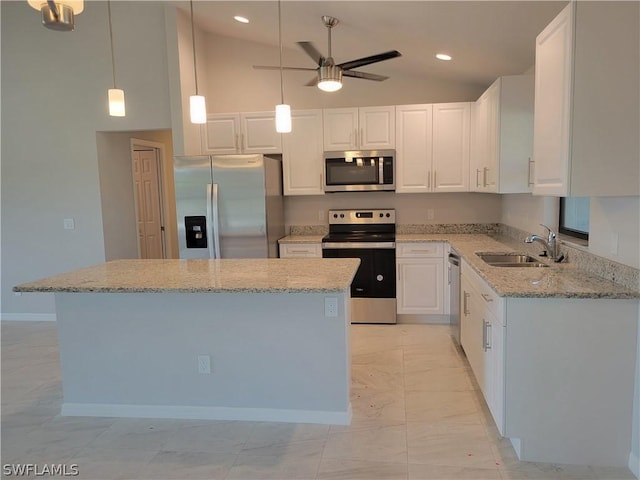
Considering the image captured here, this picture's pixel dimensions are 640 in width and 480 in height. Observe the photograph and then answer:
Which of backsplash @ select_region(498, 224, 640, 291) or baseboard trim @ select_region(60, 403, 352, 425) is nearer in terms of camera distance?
backsplash @ select_region(498, 224, 640, 291)

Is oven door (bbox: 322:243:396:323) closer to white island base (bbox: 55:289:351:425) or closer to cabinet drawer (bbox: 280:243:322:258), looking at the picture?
cabinet drawer (bbox: 280:243:322:258)

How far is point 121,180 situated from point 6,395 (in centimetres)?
272

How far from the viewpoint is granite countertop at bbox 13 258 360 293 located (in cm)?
241

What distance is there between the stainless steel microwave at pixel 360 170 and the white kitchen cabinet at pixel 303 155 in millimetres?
139

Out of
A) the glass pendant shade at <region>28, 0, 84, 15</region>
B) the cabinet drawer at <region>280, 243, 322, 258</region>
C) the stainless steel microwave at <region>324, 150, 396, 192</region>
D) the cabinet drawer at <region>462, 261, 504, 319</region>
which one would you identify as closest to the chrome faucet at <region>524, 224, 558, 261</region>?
the cabinet drawer at <region>462, 261, 504, 319</region>

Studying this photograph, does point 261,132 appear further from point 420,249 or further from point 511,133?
point 511,133

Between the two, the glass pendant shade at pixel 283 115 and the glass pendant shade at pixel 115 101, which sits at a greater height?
the glass pendant shade at pixel 115 101

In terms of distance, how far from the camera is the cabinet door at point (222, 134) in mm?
4805

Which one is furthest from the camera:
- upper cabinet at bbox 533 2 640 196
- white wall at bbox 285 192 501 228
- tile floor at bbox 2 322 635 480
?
white wall at bbox 285 192 501 228

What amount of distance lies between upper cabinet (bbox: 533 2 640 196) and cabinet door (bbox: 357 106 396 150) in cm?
248

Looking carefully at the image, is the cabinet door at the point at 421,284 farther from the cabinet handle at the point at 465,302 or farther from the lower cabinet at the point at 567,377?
the lower cabinet at the point at 567,377

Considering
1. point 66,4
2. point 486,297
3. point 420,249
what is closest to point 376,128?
point 420,249

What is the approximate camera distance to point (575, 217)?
3219 millimetres

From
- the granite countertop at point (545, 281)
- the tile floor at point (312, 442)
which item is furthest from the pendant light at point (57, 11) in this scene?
the granite countertop at point (545, 281)
